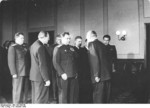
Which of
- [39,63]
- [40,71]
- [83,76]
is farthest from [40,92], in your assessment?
[83,76]

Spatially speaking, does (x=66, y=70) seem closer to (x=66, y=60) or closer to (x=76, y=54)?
(x=66, y=60)

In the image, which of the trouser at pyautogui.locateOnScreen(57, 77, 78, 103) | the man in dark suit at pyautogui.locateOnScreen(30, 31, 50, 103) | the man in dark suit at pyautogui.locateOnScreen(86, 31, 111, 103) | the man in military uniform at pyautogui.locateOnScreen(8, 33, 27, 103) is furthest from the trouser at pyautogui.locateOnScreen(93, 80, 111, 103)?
the man in military uniform at pyautogui.locateOnScreen(8, 33, 27, 103)

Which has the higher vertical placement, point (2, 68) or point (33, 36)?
point (33, 36)

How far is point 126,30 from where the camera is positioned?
5.94m

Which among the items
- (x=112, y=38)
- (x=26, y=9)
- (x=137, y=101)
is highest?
(x=26, y=9)

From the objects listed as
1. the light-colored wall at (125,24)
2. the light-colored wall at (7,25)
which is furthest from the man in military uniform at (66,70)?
the light-colored wall at (7,25)

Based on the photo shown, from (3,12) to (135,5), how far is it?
4.29 meters

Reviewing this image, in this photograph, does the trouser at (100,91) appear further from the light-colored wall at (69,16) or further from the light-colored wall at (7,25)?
the light-colored wall at (7,25)

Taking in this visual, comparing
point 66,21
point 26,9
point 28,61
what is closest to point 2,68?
point 28,61

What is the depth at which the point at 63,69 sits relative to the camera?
10.5 feet

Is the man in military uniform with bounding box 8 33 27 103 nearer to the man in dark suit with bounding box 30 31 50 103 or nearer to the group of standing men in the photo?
the group of standing men

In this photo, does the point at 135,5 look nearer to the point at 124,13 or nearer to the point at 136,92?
the point at 124,13

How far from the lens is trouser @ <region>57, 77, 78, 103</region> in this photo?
10.4 feet

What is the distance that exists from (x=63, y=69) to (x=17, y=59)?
79 cm
